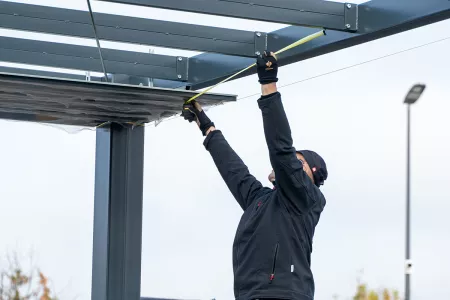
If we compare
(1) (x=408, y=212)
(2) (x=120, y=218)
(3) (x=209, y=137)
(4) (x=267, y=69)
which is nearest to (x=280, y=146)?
(4) (x=267, y=69)

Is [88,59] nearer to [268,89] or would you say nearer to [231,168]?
[231,168]

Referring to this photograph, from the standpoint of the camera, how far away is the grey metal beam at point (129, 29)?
7.12m

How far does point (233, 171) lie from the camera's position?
6.30 meters

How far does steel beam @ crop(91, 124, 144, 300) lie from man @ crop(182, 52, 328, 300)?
8.60 ft

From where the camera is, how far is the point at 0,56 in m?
7.69

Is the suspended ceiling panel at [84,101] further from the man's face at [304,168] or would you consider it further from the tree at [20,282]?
the tree at [20,282]

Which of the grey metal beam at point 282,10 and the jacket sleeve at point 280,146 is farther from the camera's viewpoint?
the grey metal beam at point 282,10

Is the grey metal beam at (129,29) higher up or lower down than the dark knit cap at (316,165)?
higher up

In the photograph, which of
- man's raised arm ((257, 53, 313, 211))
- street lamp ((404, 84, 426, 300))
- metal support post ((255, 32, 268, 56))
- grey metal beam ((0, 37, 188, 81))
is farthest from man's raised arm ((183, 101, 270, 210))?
street lamp ((404, 84, 426, 300))

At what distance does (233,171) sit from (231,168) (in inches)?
1.0

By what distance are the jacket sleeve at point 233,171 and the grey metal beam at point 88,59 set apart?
158 cm

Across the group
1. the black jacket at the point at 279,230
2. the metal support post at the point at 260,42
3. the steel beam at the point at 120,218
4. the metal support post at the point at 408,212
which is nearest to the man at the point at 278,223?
the black jacket at the point at 279,230

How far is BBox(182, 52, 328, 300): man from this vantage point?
217 inches

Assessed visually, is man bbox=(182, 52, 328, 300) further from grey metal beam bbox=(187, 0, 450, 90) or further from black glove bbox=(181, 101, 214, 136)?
grey metal beam bbox=(187, 0, 450, 90)
